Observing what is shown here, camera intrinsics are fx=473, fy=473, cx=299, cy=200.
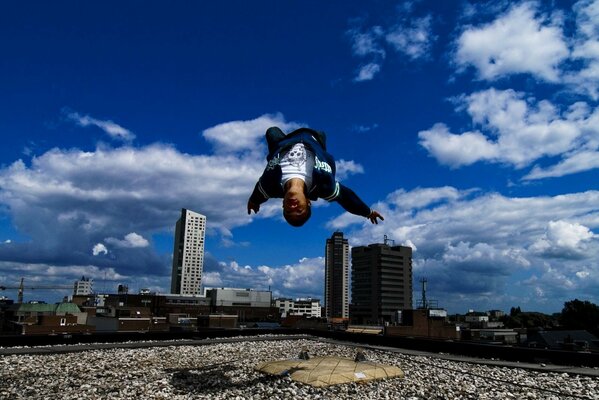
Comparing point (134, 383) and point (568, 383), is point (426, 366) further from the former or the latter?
point (134, 383)

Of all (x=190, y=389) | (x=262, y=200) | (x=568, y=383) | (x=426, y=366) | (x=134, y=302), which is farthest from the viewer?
(x=134, y=302)

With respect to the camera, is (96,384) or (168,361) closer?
(96,384)

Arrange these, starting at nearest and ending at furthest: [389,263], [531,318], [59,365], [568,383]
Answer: [568,383]
[59,365]
[531,318]
[389,263]

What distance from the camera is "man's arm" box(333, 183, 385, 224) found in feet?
36.6

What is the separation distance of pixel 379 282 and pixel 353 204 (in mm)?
164525

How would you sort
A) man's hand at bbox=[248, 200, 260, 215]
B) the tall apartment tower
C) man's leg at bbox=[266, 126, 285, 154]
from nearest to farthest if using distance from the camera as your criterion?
man's hand at bbox=[248, 200, 260, 215] < man's leg at bbox=[266, 126, 285, 154] < the tall apartment tower

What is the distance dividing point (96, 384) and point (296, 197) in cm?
980

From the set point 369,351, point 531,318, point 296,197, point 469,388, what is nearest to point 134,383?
point 296,197

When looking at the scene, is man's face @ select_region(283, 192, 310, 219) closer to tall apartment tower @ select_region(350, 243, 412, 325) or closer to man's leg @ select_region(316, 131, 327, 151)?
man's leg @ select_region(316, 131, 327, 151)

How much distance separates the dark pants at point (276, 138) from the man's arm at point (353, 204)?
1285 millimetres

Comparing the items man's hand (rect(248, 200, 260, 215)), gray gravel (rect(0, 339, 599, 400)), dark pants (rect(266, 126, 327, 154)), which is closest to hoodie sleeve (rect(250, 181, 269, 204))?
man's hand (rect(248, 200, 260, 215))

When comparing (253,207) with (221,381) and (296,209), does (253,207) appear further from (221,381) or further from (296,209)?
(221,381)

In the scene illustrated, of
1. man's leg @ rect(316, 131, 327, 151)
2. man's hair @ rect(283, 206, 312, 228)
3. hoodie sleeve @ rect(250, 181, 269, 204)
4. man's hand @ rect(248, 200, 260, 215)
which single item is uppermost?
man's leg @ rect(316, 131, 327, 151)

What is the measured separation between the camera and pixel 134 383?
47.3ft
